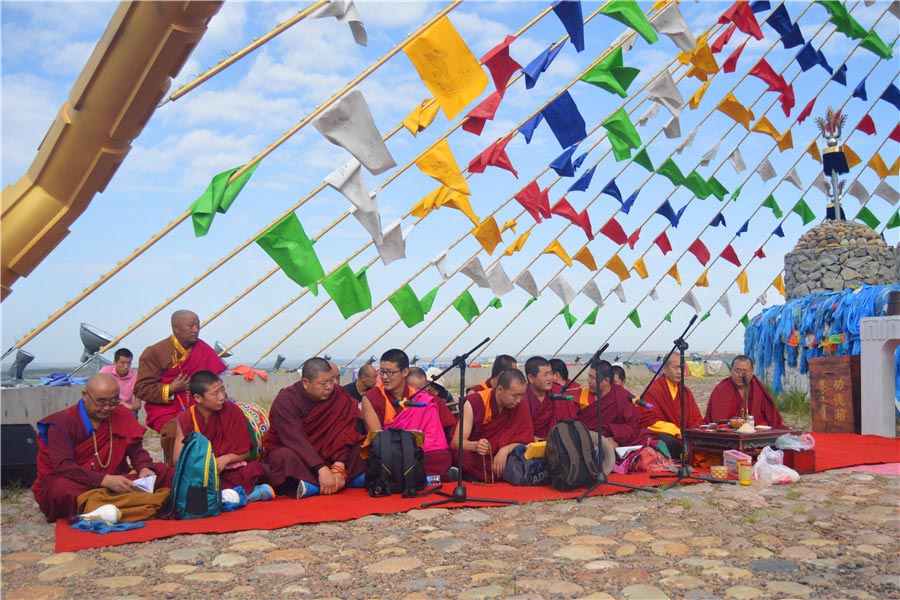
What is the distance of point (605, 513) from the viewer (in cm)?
565

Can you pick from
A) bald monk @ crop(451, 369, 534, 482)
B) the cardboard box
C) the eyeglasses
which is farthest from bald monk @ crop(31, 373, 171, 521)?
the cardboard box

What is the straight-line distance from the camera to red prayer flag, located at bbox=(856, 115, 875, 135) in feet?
42.2

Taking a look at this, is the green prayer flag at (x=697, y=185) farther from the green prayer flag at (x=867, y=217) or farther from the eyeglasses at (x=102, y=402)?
the eyeglasses at (x=102, y=402)

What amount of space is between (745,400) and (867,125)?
6981 mm

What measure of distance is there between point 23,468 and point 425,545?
179 inches

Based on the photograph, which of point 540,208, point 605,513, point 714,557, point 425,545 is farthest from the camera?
point 540,208

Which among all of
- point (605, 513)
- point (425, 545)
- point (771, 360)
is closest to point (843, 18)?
point (771, 360)

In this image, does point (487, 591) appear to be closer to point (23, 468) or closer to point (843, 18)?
point (23, 468)

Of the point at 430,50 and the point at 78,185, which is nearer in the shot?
the point at 78,185

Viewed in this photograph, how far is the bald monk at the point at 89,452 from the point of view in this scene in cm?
564

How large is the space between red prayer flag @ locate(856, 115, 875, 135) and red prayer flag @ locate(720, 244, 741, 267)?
2869mm

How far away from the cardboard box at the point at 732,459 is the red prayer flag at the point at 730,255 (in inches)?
268

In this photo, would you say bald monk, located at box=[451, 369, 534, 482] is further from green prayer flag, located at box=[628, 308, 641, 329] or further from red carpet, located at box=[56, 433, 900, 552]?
green prayer flag, located at box=[628, 308, 641, 329]

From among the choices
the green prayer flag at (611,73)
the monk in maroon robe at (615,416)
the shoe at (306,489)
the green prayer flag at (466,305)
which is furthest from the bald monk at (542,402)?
the green prayer flag at (466,305)
